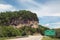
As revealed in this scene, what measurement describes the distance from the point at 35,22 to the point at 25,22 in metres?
6.97

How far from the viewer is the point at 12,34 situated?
248 feet

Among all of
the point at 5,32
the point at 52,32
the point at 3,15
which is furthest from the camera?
the point at 3,15

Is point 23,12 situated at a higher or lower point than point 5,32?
higher

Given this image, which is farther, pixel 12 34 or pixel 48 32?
pixel 12 34

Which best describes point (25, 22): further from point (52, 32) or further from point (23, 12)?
point (52, 32)

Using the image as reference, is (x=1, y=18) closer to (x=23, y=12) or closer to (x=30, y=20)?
(x=23, y=12)

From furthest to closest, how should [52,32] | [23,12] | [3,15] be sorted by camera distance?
1. [23,12]
2. [3,15]
3. [52,32]

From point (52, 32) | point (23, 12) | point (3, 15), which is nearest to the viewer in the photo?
point (52, 32)

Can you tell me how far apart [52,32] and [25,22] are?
108036 mm

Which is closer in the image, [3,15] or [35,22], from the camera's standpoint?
[3,15]

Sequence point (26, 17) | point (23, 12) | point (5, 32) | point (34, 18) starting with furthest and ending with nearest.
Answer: point (34, 18) < point (26, 17) < point (23, 12) < point (5, 32)

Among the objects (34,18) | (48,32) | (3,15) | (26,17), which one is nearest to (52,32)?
(48,32)

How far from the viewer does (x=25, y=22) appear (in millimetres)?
147625

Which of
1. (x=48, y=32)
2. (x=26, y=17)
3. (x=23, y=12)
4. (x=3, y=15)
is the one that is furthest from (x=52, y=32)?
(x=26, y=17)
